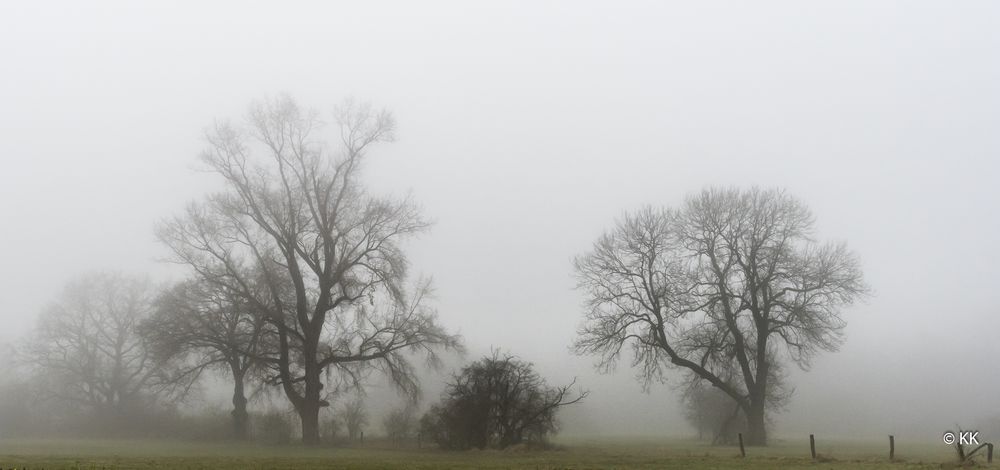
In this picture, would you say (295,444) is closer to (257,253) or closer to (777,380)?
(257,253)

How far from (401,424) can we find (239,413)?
396 inches

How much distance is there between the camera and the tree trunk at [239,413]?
42147 millimetres

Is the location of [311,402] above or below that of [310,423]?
above

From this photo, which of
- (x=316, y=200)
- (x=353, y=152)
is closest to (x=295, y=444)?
(x=316, y=200)

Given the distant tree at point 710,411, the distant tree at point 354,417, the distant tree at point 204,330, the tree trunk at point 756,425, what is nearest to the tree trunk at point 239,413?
the distant tree at point 204,330

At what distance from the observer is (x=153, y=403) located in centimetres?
5144

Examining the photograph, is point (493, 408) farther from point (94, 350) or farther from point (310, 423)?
point (94, 350)

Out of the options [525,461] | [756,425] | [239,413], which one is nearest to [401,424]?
[239,413]

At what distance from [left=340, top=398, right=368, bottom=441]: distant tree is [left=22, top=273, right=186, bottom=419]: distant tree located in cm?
2001

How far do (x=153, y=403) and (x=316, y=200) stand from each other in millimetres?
22891

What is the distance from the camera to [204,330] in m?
36.6

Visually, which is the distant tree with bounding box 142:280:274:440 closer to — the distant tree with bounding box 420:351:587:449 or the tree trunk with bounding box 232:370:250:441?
the tree trunk with bounding box 232:370:250:441

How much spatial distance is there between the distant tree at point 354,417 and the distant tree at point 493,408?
5.66 metres

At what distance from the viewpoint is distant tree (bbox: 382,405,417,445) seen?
39312 millimetres
